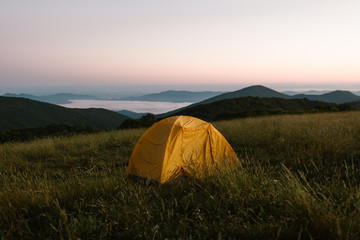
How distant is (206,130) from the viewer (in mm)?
6863

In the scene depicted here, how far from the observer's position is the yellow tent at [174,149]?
6098 millimetres

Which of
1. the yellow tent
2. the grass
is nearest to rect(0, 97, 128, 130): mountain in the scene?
the yellow tent

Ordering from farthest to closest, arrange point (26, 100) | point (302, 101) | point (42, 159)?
point (26, 100) → point (302, 101) → point (42, 159)

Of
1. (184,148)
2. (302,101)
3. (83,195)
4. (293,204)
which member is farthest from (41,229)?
(302,101)

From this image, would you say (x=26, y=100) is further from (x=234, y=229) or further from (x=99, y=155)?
(x=234, y=229)

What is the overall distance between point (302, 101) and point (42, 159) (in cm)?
9776

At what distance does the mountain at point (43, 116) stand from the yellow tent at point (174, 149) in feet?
406

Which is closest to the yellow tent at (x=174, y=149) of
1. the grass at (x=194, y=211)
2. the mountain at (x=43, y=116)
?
the grass at (x=194, y=211)

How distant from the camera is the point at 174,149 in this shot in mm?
6215

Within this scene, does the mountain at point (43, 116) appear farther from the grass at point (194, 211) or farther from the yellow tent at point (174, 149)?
the grass at point (194, 211)

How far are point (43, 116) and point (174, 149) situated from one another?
142 metres

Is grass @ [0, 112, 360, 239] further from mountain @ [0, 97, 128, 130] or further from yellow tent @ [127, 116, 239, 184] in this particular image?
mountain @ [0, 97, 128, 130]

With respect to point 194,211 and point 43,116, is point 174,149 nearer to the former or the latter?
point 194,211

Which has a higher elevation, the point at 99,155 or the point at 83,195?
the point at 83,195
